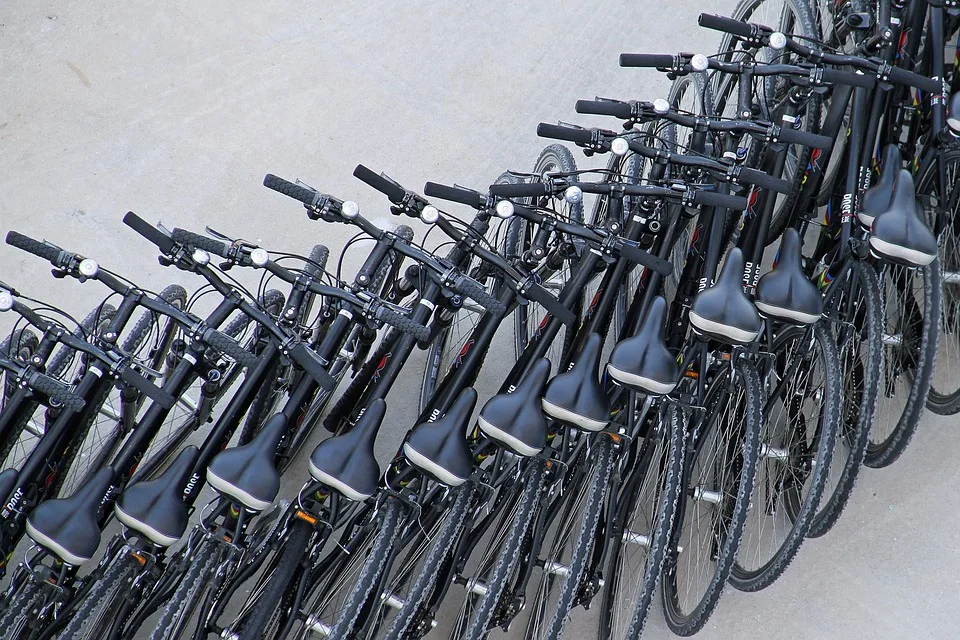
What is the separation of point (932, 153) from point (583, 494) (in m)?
1.54

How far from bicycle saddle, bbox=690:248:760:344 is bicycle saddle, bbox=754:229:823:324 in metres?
0.10

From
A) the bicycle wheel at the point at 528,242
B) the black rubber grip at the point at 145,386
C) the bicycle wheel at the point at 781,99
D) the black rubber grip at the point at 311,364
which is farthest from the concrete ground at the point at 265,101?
the black rubber grip at the point at 145,386

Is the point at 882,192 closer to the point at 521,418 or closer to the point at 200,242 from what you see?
the point at 521,418

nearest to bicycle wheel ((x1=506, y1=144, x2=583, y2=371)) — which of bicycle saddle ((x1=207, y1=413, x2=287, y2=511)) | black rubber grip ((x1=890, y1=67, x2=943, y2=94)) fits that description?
black rubber grip ((x1=890, y1=67, x2=943, y2=94))

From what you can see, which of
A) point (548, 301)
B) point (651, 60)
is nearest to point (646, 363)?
point (548, 301)

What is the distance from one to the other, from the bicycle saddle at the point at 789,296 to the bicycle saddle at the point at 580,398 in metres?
0.50

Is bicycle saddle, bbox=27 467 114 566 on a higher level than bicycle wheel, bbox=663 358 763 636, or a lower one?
lower

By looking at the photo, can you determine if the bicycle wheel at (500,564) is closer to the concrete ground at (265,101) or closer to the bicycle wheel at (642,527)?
the bicycle wheel at (642,527)

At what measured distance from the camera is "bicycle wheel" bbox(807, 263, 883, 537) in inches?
105

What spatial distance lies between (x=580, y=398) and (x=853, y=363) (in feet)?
3.47

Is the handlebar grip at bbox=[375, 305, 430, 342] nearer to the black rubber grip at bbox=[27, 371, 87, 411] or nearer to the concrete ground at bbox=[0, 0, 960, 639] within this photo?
the black rubber grip at bbox=[27, 371, 87, 411]

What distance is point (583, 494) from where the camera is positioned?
2879 millimetres

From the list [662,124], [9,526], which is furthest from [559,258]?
[9,526]

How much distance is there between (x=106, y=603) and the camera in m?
2.65
